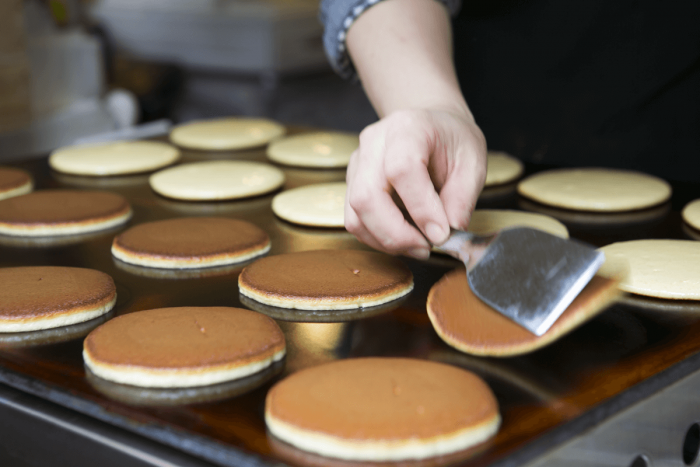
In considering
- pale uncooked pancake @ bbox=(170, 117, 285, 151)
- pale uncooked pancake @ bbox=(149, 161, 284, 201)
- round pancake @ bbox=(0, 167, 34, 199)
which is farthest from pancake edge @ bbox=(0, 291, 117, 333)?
pale uncooked pancake @ bbox=(170, 117, 285, 151)

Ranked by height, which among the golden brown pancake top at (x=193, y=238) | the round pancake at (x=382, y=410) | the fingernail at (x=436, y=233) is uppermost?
the fingernail at (x=436, y=233)

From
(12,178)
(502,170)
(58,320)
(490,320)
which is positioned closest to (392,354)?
(490,320)

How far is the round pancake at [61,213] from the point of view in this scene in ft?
4.43

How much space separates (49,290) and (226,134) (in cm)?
116

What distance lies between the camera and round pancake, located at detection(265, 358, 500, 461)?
64 cm

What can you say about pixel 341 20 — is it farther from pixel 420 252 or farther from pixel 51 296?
pixel 51 296

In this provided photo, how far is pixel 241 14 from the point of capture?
3.98 m

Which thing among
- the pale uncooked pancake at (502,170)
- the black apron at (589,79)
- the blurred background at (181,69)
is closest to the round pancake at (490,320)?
the pale uncooked pancake at (502,170)

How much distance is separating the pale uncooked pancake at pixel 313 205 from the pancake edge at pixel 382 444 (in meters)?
0.75

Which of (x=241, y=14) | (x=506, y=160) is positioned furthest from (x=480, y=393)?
(x=241, y=14)

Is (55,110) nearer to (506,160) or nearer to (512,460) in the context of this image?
(506,160)

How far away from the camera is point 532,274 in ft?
2.82

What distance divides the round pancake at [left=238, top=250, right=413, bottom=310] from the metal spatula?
0.42 ft

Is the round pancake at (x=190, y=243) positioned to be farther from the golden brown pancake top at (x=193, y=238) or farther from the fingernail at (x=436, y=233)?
the fingernail at (x=436, y=233)
